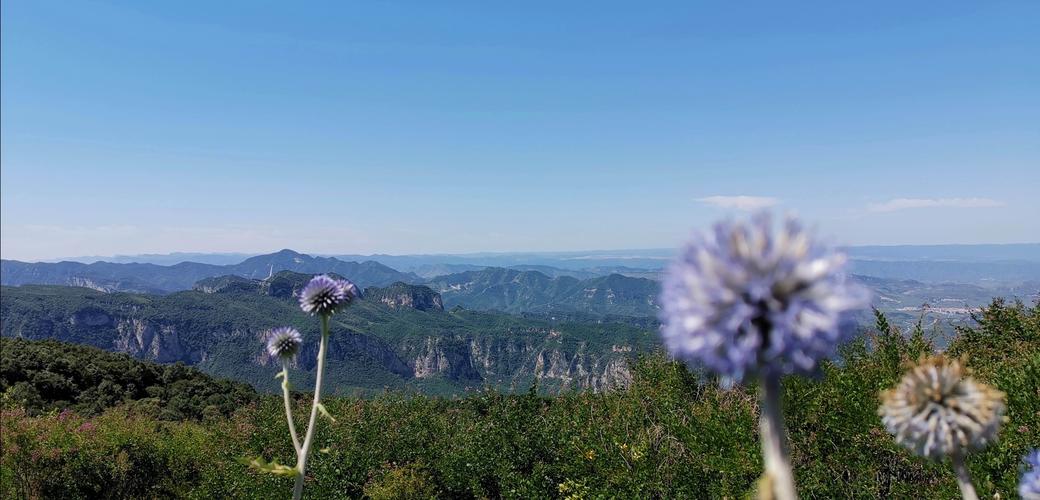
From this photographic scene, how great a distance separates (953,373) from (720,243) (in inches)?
91.2

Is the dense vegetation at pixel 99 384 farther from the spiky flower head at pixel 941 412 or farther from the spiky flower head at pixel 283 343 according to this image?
the spiky flower head at pixel 941 412

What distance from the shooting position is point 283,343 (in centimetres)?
645

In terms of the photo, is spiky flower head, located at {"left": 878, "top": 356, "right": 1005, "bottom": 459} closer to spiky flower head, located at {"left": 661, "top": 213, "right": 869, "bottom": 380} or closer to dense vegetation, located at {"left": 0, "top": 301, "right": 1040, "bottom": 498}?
spiky flower head, located at {"left": 661, "top": 213, "right": 869, "bottom": 380}

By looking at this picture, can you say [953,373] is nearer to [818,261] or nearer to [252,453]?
[818,261]

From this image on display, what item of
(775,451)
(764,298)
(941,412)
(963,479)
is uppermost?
(764,298)

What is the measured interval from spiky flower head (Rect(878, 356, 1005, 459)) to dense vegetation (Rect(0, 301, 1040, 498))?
181 inches

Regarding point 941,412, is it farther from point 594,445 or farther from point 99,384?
point 99,384

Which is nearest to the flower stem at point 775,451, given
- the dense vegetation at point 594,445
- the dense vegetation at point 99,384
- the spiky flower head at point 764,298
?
the spiky flower head at point 764,298

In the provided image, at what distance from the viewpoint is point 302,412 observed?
23.2 meters

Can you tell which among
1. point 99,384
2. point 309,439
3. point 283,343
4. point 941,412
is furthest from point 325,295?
point 99,384

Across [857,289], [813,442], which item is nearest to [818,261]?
[857,289]

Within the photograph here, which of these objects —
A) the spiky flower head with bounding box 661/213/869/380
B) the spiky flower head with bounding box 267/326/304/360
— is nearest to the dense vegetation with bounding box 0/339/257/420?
the spiky flower head with bounding box 267/326/304/360

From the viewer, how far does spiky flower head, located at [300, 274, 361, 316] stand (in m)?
5.81

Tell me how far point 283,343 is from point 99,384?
41.1 m
